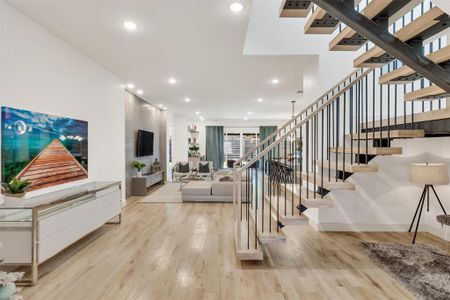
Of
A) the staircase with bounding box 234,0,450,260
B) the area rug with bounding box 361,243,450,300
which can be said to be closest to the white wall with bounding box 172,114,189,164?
the staircase with bounding box 234,0,450,260

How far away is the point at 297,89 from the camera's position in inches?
A: 275

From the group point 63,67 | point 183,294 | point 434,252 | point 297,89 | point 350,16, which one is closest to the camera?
point 350,16

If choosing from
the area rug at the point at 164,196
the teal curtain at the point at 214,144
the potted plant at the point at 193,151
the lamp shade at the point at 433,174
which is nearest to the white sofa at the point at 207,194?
the area rug at the point at 164,196

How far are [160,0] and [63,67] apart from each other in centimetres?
205

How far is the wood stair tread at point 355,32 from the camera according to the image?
1756mm

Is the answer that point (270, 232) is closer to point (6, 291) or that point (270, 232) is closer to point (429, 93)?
point (429, 93)

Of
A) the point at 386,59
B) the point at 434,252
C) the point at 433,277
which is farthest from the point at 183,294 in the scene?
the point at 434,252

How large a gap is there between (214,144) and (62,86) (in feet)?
35.3

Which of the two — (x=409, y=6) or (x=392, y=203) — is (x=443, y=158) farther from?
(x=409, y=6)

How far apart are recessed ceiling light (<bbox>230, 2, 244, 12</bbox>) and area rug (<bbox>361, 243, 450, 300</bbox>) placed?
11.1 feet

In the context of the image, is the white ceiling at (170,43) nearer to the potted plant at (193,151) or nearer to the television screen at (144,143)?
the television screen at (144,143)

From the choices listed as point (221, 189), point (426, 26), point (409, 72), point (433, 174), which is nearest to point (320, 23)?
point (426, 26)

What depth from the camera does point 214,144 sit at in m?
14.5

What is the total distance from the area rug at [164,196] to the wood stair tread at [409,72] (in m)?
5.35
